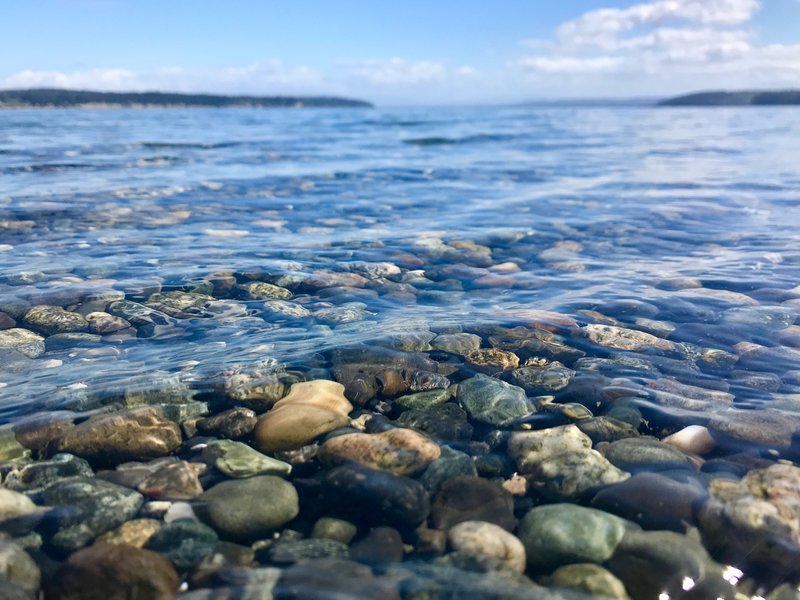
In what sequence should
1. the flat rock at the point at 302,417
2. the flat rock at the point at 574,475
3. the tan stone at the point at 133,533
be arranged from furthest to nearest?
the flat rock at the point at 302,417 < the flat rock at the point at 574,475 < the tan stone at the point at 133,533

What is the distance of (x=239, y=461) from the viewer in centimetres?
274

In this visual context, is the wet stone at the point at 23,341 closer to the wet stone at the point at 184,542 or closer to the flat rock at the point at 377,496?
the wet stone at the point at 184,542

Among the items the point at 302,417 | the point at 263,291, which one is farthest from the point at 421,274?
the point at 302,417

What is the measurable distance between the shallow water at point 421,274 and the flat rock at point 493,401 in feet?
0.59

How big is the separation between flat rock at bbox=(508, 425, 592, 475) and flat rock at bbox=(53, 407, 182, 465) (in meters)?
1.65

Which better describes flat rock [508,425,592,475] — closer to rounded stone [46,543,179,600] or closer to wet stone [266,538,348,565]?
wet stone [266,538,348,565]

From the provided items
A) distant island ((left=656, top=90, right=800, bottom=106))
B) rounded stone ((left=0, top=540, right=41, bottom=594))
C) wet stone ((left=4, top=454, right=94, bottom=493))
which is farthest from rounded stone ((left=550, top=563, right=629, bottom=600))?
distant island ((left=656, top=90, right=800, bottom=106))

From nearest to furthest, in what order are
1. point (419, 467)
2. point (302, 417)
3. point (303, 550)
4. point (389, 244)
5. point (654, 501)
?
point (303, 550) → point (654, 501) → point (419, 467) → point (302, 417) → point (389, 244)

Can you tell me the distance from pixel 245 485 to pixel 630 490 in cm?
161

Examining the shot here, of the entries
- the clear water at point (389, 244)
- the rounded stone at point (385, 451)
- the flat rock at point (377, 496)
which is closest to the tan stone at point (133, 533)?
the flat rock at point (377, 496)

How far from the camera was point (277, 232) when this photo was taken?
7898 millimetres

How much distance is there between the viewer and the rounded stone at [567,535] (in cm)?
214

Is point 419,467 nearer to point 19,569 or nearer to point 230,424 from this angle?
A: point 230,424

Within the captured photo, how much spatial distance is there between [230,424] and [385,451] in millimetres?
858
